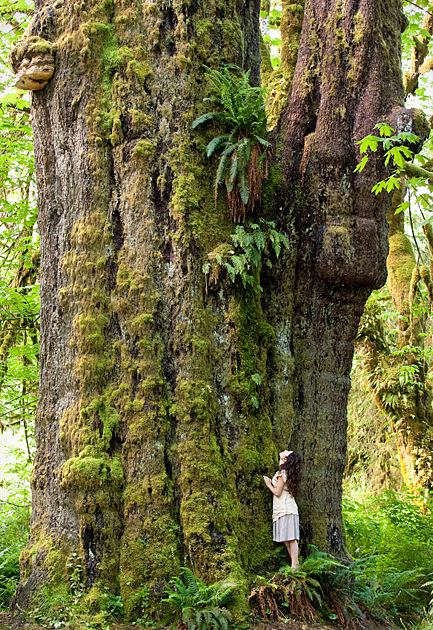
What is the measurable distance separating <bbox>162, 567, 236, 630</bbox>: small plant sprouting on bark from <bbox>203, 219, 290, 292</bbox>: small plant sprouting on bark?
2.66 metres

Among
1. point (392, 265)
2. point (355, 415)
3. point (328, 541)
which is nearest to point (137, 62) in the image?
point (328, 541)

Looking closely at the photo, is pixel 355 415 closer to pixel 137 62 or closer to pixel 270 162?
pixel 270 162

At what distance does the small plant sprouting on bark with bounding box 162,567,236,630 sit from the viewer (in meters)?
4.38

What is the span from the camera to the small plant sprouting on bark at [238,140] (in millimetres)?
5441

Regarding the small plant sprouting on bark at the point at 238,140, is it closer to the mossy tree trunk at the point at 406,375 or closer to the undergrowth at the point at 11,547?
the undergrowth at the point at 11,547

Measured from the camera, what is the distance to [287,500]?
5.16 metres

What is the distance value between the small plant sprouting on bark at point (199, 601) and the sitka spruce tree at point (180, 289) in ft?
→ 0.46

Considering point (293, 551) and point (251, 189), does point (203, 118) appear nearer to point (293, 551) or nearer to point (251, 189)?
point (251, 189)

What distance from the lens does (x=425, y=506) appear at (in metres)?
9.01

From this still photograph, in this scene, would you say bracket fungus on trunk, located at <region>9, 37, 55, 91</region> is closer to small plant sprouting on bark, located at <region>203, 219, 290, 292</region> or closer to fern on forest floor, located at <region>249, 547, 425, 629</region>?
small plant sprouting on bark, located at <region>203, 219, 290, 292</region>

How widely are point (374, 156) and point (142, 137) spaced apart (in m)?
2.38

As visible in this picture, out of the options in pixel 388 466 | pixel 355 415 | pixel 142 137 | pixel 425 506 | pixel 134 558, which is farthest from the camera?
pixel 355 415

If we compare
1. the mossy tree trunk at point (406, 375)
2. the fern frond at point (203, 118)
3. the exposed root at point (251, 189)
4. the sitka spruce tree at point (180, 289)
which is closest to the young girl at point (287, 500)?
the sitka spruce tree at point (180, 289)

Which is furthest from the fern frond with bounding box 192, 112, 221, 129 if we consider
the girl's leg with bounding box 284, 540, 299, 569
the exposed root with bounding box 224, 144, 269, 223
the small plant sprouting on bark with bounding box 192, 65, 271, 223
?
the girl's leg with bounding box 284, 540, 299, 569
